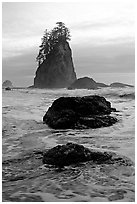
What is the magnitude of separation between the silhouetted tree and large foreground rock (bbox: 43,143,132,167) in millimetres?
46695

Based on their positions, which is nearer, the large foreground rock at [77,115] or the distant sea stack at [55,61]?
the large foreground rock at [77,115]

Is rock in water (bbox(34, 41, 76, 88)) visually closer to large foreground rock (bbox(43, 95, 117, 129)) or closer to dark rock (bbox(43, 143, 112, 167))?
large foreground rock (bbox(43, 95, 117, 129))

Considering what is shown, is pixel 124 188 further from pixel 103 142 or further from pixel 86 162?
pixel 103 142

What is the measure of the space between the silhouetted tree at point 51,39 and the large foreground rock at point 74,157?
46.7m

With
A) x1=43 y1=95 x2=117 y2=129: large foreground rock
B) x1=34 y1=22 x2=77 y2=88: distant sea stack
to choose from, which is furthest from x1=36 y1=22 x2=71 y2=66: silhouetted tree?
x1=43 y1=95 x2=117 y2=129: large foreground rock

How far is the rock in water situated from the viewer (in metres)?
48.5

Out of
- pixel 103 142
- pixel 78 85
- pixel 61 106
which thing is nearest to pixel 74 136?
pixel 103 142

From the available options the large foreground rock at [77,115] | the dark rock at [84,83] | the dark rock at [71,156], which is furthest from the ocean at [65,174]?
the dark rock at [84,83]

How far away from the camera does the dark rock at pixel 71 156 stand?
4254 millimetres

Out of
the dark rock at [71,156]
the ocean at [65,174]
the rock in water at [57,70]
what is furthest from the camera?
the rock in water at [57,70]

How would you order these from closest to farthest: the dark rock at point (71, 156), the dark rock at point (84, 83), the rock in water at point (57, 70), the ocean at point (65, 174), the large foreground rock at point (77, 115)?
Answer: the ocean at point (65, 174), the dark rock at point (71, 156), the large foreground rock at point (77, 115), the dark rock at point (84, 83), the rock in water at point (57, 70)

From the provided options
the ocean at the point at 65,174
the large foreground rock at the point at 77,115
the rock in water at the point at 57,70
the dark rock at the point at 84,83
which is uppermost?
the rock in water at the point at 57,70

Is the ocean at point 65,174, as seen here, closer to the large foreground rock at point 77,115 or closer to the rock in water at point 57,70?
the large foreground rock at point 77,115

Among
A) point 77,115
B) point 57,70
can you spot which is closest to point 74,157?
point 77,115
